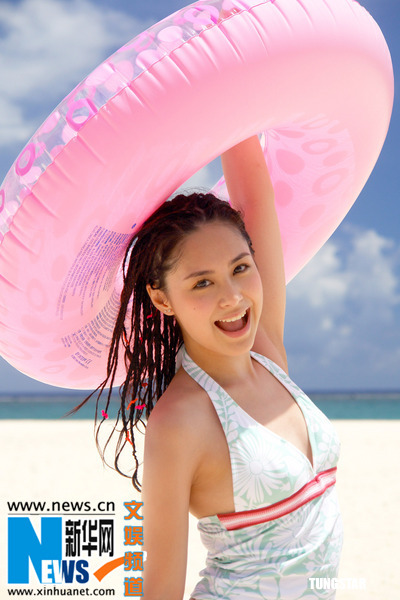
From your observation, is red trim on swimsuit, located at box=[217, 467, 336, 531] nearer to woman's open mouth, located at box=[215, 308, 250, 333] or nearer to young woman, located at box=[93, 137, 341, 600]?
young woman, located at box=[93, 137, 341, 600]

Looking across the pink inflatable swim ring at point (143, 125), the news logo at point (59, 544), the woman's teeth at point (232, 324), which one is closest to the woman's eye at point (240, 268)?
the woman's teeth at point (232, 324)

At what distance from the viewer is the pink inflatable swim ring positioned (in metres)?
1.41

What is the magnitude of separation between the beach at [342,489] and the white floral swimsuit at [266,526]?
2.28ft

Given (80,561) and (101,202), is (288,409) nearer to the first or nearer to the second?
(101,202)

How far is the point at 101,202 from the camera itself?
1468mm

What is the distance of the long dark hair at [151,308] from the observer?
1657mm

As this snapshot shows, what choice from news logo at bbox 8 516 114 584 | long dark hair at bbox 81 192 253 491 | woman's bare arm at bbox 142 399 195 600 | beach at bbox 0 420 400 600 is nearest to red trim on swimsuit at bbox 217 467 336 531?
woman's bare arm at bbox 142 399 195 600

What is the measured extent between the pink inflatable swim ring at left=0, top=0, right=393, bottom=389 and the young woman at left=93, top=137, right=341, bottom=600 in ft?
0.48

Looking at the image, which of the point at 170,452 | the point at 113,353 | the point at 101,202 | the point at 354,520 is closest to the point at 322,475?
the point at 170,452

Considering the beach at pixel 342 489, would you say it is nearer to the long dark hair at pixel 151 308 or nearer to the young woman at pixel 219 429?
the young woman at pixel 219 429

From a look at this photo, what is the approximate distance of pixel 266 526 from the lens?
1481 millimetres

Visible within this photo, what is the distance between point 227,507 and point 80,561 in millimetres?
737

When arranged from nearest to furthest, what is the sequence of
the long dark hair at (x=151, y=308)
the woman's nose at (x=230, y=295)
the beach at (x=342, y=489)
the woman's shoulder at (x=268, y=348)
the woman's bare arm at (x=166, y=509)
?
the woman's bare arm at (x=166, y=509) < the woman's nose at (x=230, y=295) < the long dark hair at (x=151, y=308) < the woman's shoulder at (x=268, y=348) < the beach at (x=342, y=489)

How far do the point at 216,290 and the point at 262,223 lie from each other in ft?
1.50
